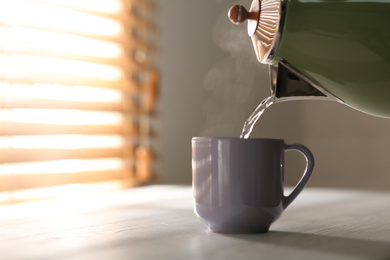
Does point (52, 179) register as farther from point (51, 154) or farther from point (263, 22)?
point (263, 22)

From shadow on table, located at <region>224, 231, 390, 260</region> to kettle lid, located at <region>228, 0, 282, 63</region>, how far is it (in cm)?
20

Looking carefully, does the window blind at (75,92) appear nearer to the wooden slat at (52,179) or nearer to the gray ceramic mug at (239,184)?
the wooden slat at (52,179)

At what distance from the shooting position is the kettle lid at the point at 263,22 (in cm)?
68

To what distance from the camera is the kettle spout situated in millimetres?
703

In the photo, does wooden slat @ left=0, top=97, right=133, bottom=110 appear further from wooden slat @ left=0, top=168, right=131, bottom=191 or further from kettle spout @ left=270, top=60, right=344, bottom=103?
kettle spout @ left=270, top=60, right=344, bottom=103

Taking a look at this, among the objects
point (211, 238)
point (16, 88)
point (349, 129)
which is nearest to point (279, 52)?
point (211, 238)

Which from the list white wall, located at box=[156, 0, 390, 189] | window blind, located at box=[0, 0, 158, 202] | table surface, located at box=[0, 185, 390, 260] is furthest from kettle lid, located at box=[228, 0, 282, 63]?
white wall, located at box=[156, 0, 390, 189]

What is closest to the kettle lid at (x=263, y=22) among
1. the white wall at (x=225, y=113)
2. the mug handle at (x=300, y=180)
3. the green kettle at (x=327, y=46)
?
the green kettle at (x=327, y=46)

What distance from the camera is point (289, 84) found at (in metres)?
0.71

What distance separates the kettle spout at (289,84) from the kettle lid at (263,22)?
0.02 m

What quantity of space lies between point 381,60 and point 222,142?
196 millimetres

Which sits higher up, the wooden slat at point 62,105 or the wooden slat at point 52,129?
the wooden slat at point 62,105

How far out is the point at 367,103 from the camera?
2.27 ft

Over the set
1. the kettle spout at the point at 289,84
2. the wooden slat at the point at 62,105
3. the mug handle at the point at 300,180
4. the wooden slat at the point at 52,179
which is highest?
the kettle spout at the point at 289,84
